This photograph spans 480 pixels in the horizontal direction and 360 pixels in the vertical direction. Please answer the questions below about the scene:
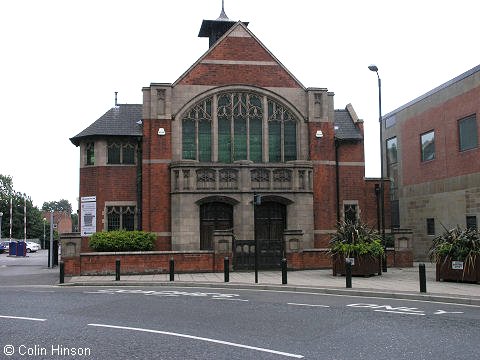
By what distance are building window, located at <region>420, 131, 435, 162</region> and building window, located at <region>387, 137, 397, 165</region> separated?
4.40 metres

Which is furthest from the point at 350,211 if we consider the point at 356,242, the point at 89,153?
the point at 89,153

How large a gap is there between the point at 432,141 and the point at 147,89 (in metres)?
16.5

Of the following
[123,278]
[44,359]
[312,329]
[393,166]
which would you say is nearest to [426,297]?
[312,329]

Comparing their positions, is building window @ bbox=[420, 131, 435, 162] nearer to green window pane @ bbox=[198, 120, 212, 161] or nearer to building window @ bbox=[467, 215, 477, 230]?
building window @ bbox=[467, 215, 477, 230]

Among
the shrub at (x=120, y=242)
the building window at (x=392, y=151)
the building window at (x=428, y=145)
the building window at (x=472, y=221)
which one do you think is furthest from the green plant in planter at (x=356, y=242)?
the building window at (x=392, y=151)

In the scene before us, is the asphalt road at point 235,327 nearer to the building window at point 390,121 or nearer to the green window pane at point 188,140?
the green window pane at point 188,140

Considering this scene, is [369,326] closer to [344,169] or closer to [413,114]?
[344,169]

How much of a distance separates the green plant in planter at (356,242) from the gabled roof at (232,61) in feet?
32.4

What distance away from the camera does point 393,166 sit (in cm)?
3666

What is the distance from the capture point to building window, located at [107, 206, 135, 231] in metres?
26.8

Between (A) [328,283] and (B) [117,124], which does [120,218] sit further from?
(A) [328,283]

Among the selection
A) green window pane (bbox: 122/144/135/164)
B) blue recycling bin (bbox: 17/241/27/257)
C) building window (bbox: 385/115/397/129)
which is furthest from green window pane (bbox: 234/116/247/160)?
blue recycling bin (bbox: 17/241/27/257)

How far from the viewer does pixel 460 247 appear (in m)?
17.3

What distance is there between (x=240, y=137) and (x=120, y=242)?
8.07m
